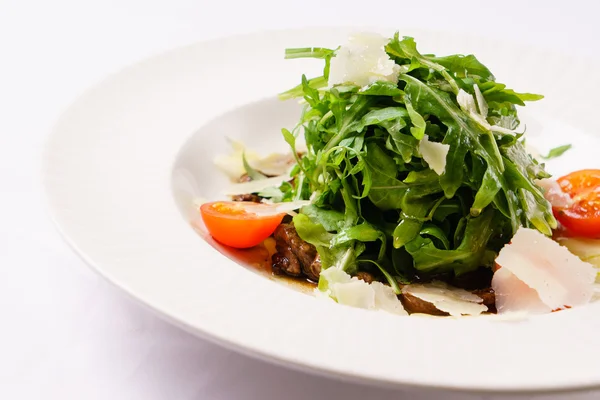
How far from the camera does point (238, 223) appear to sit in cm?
311

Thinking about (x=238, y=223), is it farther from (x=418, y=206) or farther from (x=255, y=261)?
(x=418, y=206)

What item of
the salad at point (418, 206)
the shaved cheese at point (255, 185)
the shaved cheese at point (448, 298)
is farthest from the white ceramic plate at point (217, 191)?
the shaved cheese at point (448, 298)

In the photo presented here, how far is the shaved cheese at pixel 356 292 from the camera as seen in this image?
256 centimetres

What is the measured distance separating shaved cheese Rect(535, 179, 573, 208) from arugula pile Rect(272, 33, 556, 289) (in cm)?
17

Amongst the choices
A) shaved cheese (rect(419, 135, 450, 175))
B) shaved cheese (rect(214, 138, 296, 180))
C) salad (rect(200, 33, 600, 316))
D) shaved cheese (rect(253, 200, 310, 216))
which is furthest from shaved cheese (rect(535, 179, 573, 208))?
shaved cheese (rect(214, 138, 296, 180))

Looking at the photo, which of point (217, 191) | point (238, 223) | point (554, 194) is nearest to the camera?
point (238, 223)

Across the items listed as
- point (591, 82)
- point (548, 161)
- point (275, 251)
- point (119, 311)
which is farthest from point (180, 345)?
point (591, 82)

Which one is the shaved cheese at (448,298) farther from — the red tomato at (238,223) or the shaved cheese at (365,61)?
the shaved cheese at (365,61)

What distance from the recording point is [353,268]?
3.02 metres

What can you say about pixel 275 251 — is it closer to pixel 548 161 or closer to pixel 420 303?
pixel 420 303

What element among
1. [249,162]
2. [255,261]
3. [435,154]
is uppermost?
[435,154]

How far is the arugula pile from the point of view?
2.81m

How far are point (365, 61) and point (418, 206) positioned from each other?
67 cm

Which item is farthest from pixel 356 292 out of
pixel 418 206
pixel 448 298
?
pixel 418 206
